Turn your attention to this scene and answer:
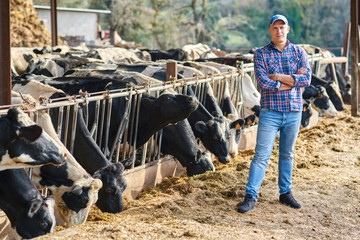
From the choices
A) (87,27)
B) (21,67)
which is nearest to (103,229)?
(21,67)

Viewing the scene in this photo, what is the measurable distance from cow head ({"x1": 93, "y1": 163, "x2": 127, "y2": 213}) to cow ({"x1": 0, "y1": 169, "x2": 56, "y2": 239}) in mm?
763

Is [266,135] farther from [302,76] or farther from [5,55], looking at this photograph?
[5,55]

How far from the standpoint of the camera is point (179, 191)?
254 inches

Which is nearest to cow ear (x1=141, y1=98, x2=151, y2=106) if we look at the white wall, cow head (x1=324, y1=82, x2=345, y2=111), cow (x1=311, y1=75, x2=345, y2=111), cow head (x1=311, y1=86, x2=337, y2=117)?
cow head (x1=311, y1=86, x2=337, y2=117)

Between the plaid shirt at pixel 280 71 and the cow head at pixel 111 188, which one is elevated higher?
the plaid shirt at pixel 280 71

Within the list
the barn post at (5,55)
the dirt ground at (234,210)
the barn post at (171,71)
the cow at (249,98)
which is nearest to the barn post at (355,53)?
the cow at (249,98)

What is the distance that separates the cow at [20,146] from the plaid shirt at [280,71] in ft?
7.59

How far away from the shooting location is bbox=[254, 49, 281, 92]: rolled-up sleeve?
5414 millimetres

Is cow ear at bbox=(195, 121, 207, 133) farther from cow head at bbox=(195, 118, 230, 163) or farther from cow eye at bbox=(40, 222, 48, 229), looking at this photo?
cow eye at bbox=(40, 222, 48, 229)

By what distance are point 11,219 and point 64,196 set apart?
541mm

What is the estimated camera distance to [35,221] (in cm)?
447

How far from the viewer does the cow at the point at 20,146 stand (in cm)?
422

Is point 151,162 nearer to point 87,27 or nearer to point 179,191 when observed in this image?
point 179,191

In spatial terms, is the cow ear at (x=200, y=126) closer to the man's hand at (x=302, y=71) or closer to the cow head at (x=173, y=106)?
the cow head at (x=173, y=106)
